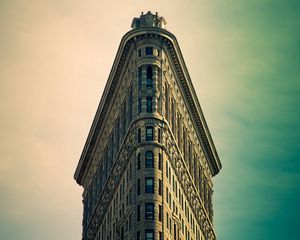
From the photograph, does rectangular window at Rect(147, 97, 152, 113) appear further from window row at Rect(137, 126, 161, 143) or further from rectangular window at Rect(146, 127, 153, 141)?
rectangular window at Rect(146, 127, 153, 141)

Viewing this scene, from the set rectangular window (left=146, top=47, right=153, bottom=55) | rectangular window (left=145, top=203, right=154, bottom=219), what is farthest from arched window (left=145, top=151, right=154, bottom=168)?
rectangular window (left=146, top=47, right=153, bottom=55)

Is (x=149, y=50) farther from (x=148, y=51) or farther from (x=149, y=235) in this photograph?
(x=149, y=235)

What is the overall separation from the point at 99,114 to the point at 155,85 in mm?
33162

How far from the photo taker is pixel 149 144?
16162cm

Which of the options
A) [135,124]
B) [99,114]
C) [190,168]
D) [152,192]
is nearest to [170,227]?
[152,192]

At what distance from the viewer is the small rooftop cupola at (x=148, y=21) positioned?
175m

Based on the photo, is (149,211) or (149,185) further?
(149,185)

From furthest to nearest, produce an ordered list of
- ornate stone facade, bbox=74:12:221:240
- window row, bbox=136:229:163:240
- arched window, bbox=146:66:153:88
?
arched window, bbox=146:66:153:88 < ornate stone facade, bbox=74:12:221:240 < window row, bbox=136:229:163:240

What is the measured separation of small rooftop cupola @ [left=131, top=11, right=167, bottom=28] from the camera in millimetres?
175125

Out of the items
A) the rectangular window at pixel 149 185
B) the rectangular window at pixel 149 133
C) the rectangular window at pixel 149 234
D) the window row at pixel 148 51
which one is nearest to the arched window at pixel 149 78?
the window row at pixel 148 51

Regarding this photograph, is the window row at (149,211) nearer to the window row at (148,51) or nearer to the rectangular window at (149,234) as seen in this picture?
the rectangular window at (149,234)

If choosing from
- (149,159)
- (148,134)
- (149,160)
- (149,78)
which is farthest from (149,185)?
(149,78)

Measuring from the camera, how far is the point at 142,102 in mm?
165625

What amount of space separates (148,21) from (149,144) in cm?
2662
